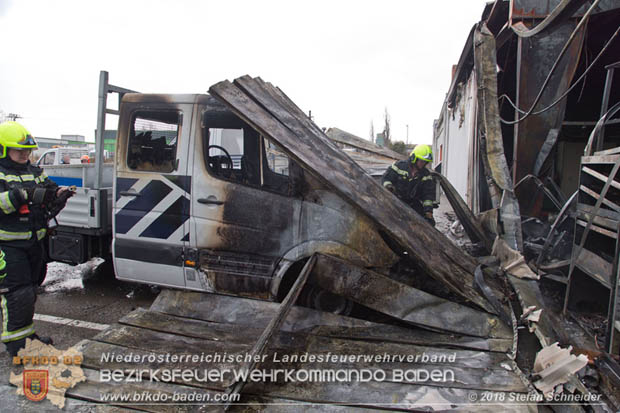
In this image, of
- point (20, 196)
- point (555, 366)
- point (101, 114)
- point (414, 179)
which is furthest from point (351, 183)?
point (101, 114)

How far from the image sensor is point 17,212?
2969 mm

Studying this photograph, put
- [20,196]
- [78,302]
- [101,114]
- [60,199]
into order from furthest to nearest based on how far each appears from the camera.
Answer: [78,302], [101,114], [60,199], [20,196]

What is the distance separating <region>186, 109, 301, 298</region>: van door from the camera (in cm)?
313

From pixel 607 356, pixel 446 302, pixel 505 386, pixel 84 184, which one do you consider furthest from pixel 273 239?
pixel 84 184

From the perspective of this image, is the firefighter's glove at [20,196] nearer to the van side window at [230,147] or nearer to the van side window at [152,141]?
the van side window at [152,141]

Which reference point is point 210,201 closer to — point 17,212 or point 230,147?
point 230,147

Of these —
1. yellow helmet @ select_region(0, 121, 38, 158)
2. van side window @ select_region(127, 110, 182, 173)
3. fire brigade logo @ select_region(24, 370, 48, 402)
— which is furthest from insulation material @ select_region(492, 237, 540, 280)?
yellow helmet @ select_region(0, 121, 38, 158)

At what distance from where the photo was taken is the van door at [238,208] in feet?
10.3

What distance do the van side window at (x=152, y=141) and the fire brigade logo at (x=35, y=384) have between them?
1786 mm

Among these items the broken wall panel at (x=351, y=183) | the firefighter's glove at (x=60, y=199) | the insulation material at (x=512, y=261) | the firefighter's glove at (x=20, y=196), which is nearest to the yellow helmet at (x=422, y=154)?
the insulation material at (x=512, y=261)

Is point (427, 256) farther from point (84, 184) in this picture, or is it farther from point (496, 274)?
point (84, 184)

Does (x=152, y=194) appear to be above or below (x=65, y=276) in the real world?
above

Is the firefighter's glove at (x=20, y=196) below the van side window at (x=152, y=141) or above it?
below

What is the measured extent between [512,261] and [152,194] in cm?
318
